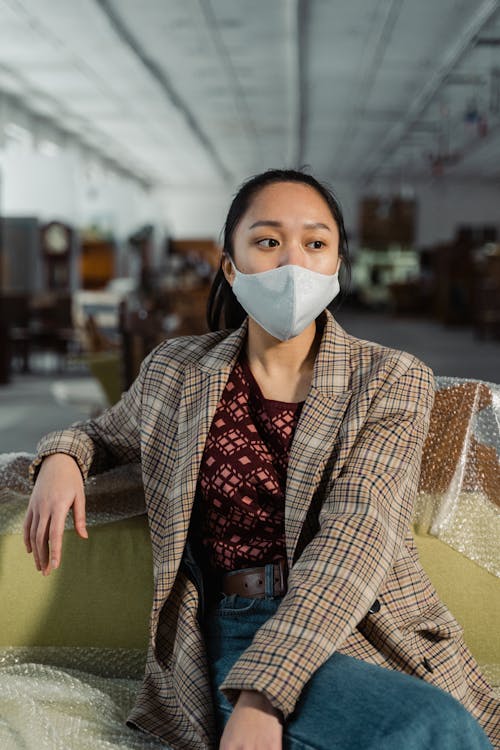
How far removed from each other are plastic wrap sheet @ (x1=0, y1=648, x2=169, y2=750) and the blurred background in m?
1.99

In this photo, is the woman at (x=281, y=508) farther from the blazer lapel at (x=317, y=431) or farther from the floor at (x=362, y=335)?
the floor at (x=362, y=335)

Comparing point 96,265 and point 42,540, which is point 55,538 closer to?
point 42,540

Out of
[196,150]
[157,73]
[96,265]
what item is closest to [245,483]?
[157,73]

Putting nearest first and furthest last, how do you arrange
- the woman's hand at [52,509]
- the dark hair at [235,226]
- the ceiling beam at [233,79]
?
the woman's hand at [52,509] < the dark hair at [235,226] < the ceiling beam at [233,79]

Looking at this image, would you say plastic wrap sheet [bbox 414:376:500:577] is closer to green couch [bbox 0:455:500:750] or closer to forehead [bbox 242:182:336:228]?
green couch [bbox 0:455:500:750]

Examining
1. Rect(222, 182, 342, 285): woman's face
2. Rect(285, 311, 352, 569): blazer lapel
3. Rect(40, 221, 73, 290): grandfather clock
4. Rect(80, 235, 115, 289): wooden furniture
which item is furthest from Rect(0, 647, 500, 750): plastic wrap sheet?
Rect(80, 235, 115, 289): wooden furniture

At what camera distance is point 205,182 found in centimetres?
2525

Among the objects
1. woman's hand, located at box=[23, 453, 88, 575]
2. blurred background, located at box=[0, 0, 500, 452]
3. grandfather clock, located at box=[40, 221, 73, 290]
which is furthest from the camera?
grandfather clock, located at box=[40, 221, 73, 290]

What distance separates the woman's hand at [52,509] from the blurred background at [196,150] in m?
2.07

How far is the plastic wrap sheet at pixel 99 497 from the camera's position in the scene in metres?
1.82

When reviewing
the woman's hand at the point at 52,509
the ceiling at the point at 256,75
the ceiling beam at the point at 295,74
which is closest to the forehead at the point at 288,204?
the woman's hand at the point at 52,509

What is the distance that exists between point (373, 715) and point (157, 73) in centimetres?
1159

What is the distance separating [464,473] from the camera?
177 cm

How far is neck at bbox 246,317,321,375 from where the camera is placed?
1.65m
